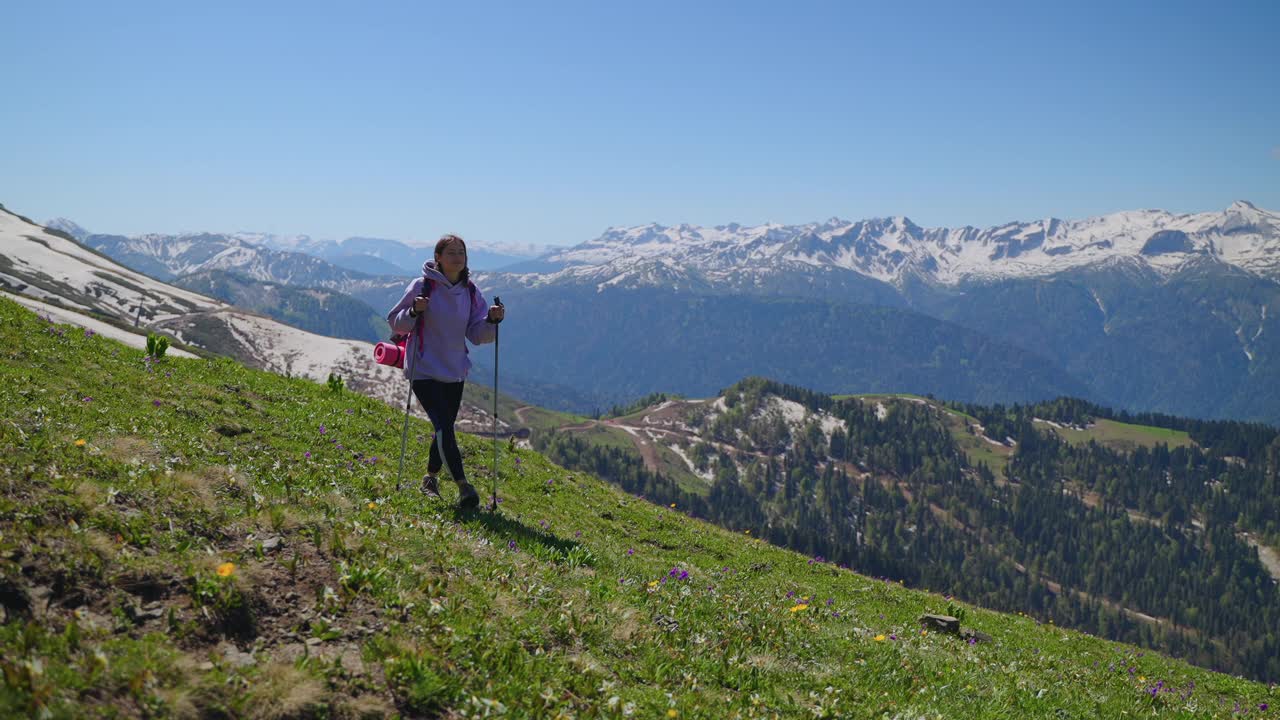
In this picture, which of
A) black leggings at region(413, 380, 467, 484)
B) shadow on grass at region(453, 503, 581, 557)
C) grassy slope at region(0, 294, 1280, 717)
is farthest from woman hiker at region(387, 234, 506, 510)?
grassy slope at region(0, 294, 1280, 717)

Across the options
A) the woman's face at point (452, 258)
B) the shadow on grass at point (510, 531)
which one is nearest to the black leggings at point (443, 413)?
the shadow on grass at point (510, 531)

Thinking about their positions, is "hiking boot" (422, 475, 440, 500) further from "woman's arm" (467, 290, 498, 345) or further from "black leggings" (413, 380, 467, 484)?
"woman's arm" (467, 290, 498, 345)

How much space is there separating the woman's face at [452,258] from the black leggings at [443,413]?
222cm

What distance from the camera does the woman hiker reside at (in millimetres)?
13805

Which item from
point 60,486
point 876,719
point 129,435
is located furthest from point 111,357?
point 876,719

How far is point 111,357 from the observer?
21344mm

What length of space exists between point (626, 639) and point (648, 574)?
15.5 ft

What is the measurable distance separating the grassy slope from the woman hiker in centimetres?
153

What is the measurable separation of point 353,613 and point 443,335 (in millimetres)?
6945

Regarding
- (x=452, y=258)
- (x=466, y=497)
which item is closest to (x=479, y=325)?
(x=452, y=258)

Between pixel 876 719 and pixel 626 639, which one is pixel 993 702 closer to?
pixel 876 719

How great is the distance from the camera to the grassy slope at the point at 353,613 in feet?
20.3

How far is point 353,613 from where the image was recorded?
7777 mm

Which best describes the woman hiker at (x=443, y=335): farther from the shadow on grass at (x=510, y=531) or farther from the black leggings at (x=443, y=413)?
the shadow on grass at (x=510, y=531)
